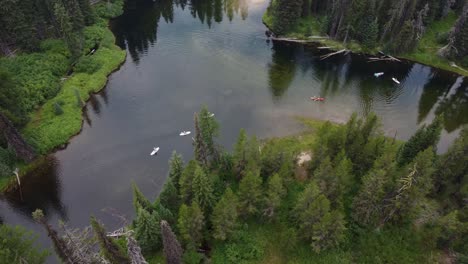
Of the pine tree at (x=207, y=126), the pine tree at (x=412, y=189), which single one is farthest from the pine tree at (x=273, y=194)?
the pine tree at (x=412, y=189)

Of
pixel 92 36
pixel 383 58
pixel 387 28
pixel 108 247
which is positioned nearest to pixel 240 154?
pixel 108 247

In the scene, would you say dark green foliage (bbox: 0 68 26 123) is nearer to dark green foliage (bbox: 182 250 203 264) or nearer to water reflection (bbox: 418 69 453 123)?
dark green foliage (bbox: 182 250 203 264)

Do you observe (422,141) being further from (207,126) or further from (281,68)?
(281,68)

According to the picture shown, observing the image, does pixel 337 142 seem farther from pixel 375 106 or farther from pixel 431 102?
pixel 431 102

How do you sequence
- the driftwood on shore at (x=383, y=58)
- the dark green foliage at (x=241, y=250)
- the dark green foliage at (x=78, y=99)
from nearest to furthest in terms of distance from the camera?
the dark green foliage at (x=241, y=250) → the dark green foliage at (x=78, y=99) → the driftwood on shore at (x=383, y=58)

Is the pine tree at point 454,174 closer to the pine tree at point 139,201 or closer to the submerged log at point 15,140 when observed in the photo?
the pine tree at point 139,201

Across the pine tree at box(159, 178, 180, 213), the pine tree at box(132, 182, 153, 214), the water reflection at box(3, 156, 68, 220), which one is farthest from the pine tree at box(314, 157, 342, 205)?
the water reflection at box(3, 156, 68, 220)

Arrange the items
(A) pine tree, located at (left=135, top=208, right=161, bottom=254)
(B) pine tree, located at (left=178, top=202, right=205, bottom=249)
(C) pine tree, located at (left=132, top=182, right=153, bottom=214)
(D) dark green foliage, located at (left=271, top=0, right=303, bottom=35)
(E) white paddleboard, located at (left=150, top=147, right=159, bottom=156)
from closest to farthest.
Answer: (B) pine tree, located at (left=178, top=202, right=205, bottom=249)
(A) pine tree, located at (left=135, top=208, right=161, bottom=254)
(C) pine tree, located at (left=132, top=182, right=153, bottom=214)
(E) white paddleboard, located at (left=150, top=147, right=159, bottom=156)
(D) dark green foliage, located at (left=271, top=0, right=303, bottom=35)
